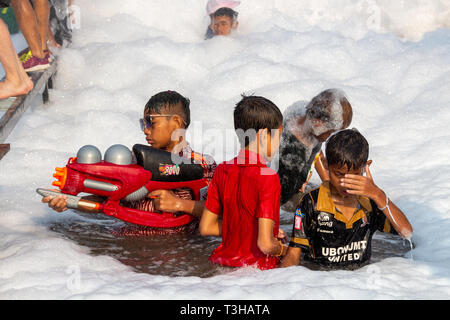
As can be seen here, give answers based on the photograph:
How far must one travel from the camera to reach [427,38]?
6.95m

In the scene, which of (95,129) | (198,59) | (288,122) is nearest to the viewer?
(288,122)

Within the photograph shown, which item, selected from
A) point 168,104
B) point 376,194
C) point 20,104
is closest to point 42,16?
point 20,104

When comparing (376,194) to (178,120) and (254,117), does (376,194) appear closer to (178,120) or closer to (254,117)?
(254,117)

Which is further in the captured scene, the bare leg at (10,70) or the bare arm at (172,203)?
the bare leg at (10,70)

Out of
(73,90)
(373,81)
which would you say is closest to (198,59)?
(73,90)

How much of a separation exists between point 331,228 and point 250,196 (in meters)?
0.45

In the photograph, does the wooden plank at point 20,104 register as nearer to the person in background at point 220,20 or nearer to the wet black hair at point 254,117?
the wet black hair at point 254,117

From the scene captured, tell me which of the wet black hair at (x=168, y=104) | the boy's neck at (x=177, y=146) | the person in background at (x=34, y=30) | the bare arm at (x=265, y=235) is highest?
the person in background at (x=34, y=30)

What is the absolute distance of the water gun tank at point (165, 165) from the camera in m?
2.99

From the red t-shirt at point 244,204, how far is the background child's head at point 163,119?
0.59m

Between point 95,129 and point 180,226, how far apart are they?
6.77 feet

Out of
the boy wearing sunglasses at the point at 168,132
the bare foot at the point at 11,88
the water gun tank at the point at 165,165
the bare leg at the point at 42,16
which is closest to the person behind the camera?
the water gun tank at the point at 165,165

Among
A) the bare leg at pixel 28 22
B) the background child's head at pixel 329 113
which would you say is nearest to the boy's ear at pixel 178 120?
the background child's head at pixel 329 113
